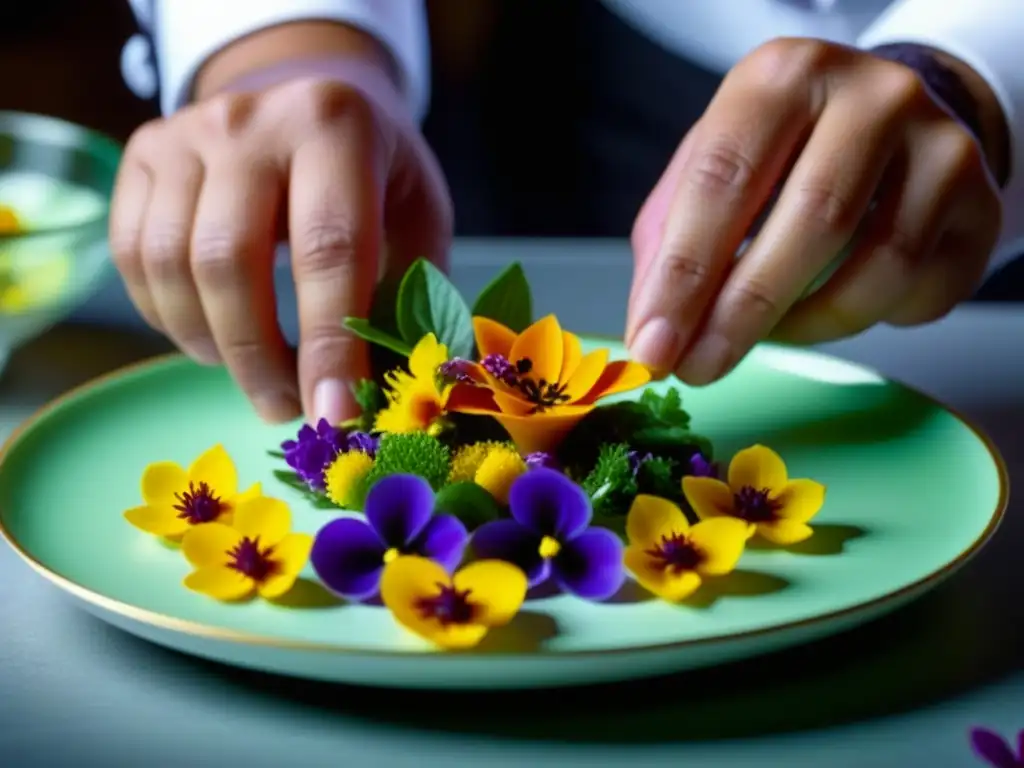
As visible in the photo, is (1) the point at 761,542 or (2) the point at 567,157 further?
(2) the point at 567,157

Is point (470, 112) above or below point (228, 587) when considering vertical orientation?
below

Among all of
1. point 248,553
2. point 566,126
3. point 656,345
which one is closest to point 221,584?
point 248,553

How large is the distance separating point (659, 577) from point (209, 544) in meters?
0.15

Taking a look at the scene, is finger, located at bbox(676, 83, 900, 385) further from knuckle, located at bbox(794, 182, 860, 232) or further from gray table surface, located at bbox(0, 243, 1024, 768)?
gray table surface, located at bbox(0, 243, 1024, 768)

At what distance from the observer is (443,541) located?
416 millimetres

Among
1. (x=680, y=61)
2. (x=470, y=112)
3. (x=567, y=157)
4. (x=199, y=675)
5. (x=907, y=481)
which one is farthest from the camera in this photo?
(x=470, y=112)

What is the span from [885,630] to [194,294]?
358 mm

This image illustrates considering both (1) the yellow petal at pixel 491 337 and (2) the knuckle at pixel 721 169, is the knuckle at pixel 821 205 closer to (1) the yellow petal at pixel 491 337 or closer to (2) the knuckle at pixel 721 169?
(2) the knuckle at pixel 721 169

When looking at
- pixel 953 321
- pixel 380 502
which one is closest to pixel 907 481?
pixel 380 502

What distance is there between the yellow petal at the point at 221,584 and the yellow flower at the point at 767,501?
0.16 metres

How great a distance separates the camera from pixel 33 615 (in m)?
0.46

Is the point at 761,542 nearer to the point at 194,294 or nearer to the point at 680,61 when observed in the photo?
the point at 194,294

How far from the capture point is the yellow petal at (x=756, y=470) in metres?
0.48

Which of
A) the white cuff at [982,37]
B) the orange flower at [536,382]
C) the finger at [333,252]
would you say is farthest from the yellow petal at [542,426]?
the white cuff at [982,37]
